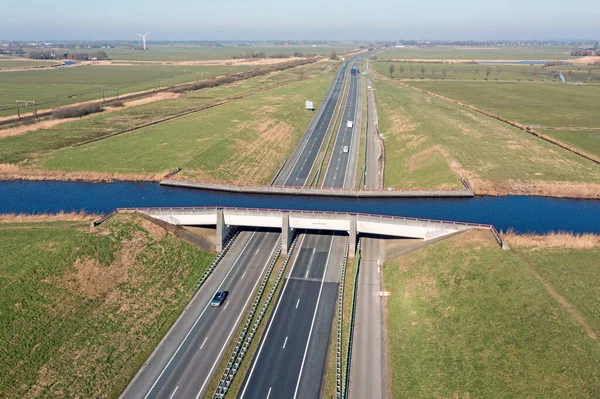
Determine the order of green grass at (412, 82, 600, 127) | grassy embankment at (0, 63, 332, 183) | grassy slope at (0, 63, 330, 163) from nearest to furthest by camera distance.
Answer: grassy embankment at (0, 63, 332, 183)
grassy slope at (0, 63, 330, 163)
green grass at (412, 82, 600, 127)

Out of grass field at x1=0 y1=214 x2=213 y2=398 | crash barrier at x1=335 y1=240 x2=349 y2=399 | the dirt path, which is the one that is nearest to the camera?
crash barrier at x1=335 y1=240 x2=349 y2=399

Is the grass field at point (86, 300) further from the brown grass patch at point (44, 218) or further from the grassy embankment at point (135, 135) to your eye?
the grassy embankment at point (135, 135)

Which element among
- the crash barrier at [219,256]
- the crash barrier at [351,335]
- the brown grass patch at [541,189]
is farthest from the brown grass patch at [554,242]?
the crash barrier at [219,256]

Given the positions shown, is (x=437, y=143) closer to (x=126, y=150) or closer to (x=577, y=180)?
(x=577, y=180)

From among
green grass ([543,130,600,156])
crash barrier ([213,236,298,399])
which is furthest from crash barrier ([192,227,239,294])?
green grass ([543,130,600,156])

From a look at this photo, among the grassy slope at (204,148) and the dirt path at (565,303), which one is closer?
the dirt path at (565,303)

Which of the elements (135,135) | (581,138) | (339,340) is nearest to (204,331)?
(339,340)

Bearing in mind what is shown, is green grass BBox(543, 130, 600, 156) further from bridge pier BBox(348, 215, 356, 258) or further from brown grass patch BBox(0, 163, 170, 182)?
brown grass patch BBox(0, 163, 170, 182)
